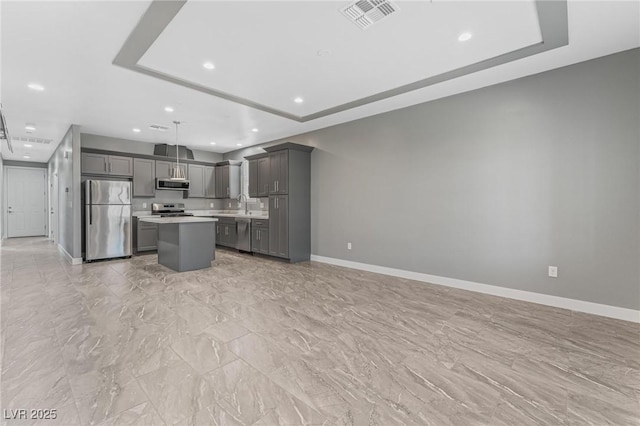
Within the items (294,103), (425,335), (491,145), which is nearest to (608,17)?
(491,145)

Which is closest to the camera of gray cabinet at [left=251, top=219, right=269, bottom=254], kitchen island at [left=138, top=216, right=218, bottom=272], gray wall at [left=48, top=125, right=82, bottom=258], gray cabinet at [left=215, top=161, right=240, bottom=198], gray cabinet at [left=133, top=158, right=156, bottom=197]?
kitchen island at [left=138, top=216, right=218, bottom=272]

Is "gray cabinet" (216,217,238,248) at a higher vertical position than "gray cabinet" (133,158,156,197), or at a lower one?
lower

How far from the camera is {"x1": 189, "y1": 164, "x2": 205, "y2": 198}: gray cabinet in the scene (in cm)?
784

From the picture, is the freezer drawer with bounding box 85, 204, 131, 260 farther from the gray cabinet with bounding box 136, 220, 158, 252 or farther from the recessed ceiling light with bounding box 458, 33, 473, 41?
the recessed ceiling light with bounding box 458, 33, 473, 41

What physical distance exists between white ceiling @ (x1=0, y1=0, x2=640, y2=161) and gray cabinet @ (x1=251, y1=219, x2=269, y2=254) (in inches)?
101

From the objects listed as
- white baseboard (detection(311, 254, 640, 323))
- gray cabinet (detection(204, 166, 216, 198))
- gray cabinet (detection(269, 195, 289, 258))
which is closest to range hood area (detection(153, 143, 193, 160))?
gray cabinet (detection(204, 166, 216, 198))

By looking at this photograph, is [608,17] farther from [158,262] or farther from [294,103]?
[158,262]

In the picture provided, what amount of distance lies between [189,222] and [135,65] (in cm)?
254

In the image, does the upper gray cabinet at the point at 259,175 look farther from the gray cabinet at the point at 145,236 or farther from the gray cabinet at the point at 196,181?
the gray cabinet at the point at 145,236

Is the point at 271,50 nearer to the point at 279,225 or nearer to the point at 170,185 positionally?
the point at 279,225

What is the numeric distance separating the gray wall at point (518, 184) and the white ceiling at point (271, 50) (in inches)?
13.7

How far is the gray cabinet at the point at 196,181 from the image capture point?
7844 mm

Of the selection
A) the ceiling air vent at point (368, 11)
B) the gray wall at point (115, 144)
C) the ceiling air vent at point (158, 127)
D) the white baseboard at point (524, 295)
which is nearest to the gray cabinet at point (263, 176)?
the ceiling air vent at point (158, 127)

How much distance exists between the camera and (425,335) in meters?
2.62
